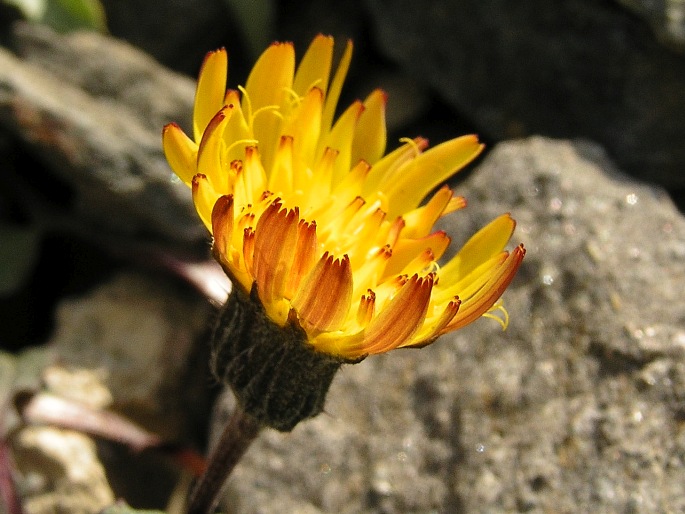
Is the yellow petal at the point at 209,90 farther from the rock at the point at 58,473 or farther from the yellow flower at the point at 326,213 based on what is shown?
the rock at the point at 58,473

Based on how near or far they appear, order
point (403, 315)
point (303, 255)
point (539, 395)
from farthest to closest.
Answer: point (539, 395) → point (303, 255) → point (403, 315)

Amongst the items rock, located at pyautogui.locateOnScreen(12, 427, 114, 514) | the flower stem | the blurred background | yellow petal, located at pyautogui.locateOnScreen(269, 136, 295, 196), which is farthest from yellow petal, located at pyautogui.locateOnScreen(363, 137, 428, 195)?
rock, located at pyautogui.locateOnScreen(12, 427, 114, 514)

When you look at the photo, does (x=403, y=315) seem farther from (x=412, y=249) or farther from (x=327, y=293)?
(x=412, y=249)

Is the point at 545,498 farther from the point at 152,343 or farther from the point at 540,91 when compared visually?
the point at 540,91

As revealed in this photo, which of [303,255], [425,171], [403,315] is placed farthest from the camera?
[425,171]

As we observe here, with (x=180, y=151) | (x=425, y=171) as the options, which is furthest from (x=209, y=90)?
(x=425, y=171)

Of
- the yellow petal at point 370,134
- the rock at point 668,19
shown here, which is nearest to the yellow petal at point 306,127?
the yellow petal at point 370,134

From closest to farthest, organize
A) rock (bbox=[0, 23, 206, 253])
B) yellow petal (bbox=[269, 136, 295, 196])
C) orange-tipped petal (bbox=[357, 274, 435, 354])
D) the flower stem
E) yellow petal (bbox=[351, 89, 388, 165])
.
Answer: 1. orange-tipped petal (bbox=[357, 274, 435, 354])
2. yellow petal (bbox=[269, 136, 295, 196])
3. the flower stem
4. yellow petal (bbox=[351, 89, 388, 165])
5. rock (bbox=[0, 23, 206, 253])

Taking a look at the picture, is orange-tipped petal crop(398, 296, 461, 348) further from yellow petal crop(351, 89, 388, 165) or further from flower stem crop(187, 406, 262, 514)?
yellow petal crop(351, 89, 388, 165)
